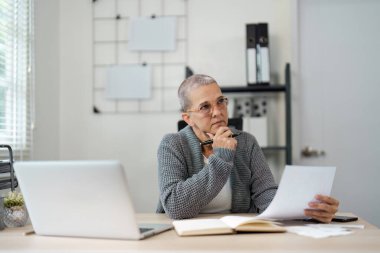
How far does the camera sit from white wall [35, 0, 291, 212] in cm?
312

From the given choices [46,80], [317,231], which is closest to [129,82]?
[46,80]

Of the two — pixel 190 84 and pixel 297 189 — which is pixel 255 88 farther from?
pixel 297 189

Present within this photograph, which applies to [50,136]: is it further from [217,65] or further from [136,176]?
[217,65]

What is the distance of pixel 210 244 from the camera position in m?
1.01

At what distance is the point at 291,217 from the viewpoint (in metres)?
1.32

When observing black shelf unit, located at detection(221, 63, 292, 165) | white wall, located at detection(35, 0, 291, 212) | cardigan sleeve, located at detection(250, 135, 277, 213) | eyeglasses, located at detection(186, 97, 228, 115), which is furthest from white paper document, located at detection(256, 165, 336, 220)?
white wall, located at detection(35, 0, 291, 212)

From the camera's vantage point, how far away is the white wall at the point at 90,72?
3.12m

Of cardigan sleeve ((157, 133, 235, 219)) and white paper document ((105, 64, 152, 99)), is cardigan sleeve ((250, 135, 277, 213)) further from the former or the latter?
white paper document ((105, 64, 152, 99))

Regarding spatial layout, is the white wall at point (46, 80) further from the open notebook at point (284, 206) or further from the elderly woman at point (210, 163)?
the open notebook at point (284, 206)

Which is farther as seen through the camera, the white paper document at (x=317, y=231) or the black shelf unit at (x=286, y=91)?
the black shelf unit at (x=286, y=91)

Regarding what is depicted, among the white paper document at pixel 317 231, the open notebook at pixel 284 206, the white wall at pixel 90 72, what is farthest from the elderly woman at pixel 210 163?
the white wall at pixel 90 72

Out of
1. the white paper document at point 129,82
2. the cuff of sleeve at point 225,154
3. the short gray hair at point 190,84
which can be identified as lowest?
the cuff of sleeve at point 225,154

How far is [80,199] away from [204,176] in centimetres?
54

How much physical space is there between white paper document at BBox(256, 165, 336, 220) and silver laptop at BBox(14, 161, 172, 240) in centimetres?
33
